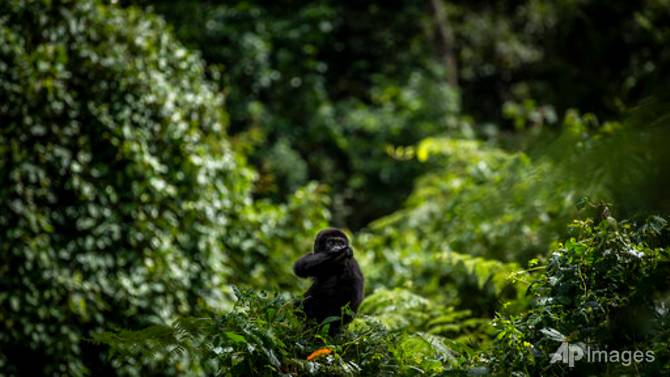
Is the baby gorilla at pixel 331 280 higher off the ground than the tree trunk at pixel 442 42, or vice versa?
the tree trunk at pixel 442 42

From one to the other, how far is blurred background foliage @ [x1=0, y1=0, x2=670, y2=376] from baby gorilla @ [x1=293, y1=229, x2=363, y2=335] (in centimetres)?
14

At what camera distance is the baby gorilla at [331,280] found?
3.15 metres

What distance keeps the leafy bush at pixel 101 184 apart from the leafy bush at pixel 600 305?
3.31 metres

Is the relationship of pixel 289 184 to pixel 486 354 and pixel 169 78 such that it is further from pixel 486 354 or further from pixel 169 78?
pixel 486 354

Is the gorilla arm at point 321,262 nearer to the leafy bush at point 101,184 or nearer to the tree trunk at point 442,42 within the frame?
the leafy bush at point 101,184

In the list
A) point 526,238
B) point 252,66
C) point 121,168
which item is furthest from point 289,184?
point 526,238

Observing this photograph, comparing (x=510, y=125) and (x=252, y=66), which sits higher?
(x=252, y=66)

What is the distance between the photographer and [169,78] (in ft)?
18.0

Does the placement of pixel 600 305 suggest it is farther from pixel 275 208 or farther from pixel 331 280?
pixel 275 208

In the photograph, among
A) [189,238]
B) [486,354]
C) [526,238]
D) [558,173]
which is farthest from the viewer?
[189,238]

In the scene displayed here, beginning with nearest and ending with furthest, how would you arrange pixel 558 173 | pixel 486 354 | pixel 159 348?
1. pixel 159 348
2. pixel 486 354
3. pixel 558 173

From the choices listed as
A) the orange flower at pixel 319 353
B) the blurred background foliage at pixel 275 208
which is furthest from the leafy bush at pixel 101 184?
the orange flower at pixel 319 353

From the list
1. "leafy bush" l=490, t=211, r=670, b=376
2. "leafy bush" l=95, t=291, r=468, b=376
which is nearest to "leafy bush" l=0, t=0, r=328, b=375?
"leafy bush" l=95, t=291, r=468, b=376

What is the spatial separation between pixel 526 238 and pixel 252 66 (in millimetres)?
5322
